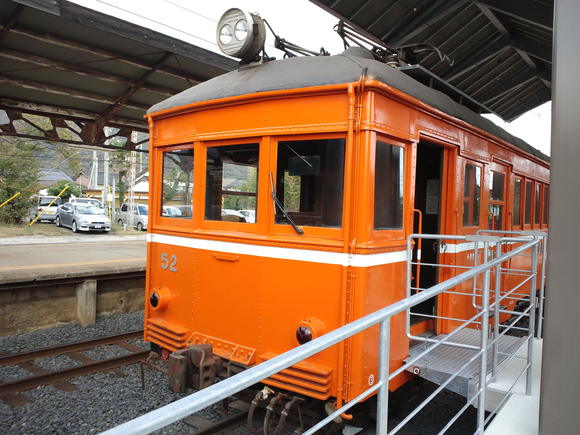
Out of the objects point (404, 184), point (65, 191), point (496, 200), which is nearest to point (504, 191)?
point (496, 200)

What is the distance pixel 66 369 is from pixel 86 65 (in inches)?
200

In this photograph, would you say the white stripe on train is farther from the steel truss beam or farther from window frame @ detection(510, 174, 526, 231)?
the steel truss beam

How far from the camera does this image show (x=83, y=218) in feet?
74.9

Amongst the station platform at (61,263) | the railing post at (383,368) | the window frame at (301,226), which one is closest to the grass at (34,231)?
the station platform at (61,263)

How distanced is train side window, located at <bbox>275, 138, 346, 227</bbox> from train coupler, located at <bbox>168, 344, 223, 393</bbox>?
119 cm

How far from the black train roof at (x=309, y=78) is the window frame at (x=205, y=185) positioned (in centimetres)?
37

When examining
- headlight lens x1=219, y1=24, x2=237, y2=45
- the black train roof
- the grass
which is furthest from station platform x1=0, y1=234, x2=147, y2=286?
the grass

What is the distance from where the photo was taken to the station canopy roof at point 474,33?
6.87 metres

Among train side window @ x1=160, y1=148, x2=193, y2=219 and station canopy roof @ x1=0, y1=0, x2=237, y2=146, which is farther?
station canopy roof @ x1=0, y1=0, x2=237, y2=146

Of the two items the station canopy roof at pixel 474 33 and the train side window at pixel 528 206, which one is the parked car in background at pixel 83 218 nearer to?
the station canopy roof at pixel 474 33

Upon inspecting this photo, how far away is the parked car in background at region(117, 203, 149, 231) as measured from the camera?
24453mm

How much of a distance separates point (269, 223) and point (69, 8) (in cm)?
459

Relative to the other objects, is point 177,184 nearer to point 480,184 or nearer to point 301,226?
point 301,226

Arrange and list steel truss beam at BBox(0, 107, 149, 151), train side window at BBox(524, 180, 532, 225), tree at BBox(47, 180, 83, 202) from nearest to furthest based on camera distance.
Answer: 1. train side window at BBox(524, 180, 532, 225)
2. steel truss beam at BBox(0, 107, 149, 151)
3. tree at BBox(47, 180, 83, 202)
